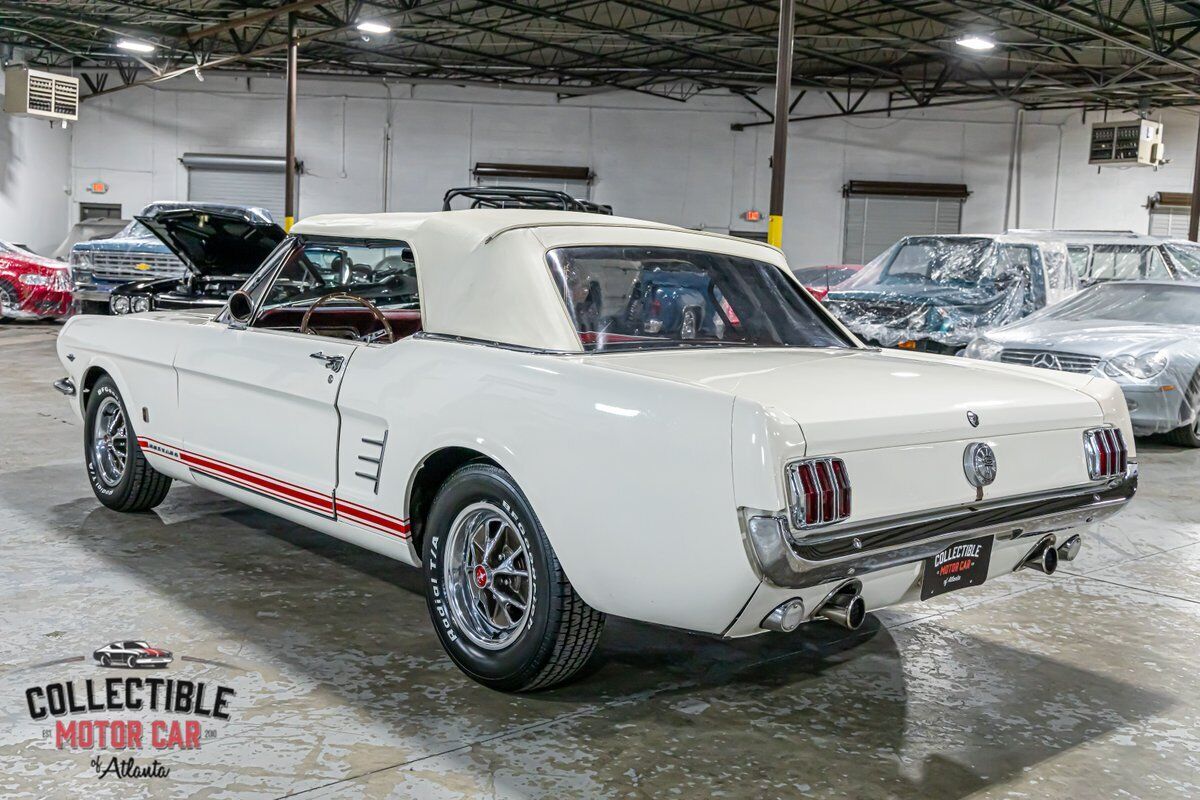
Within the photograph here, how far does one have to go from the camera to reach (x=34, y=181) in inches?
974

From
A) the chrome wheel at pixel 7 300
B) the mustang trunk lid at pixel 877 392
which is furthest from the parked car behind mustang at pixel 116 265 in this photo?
the mustang trunk lid at pixel 877 392

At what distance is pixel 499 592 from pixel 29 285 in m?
15.9

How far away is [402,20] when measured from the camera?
20719 millimetres

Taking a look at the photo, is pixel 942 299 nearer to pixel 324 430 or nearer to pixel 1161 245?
pixel 1161 245

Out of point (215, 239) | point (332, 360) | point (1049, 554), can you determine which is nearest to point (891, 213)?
point (215, 239)

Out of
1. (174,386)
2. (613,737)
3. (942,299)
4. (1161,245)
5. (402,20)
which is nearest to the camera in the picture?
(613,737)

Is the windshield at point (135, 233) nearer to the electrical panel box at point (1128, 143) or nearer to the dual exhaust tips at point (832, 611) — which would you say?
the dual exhaust tips at point (832, 611)

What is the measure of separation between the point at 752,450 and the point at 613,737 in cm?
95

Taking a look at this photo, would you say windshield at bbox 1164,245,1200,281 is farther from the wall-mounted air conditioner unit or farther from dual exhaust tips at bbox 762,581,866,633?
the wall-mounted air conditioner unit

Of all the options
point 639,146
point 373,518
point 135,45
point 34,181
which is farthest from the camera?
point 639,146

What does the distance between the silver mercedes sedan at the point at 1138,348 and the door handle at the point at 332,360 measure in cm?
569

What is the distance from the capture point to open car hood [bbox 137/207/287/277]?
10.9 meters

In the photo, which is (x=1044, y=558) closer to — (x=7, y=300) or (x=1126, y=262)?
(x=1126, y=262)

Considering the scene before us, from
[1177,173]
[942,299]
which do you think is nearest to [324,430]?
[942,299]
